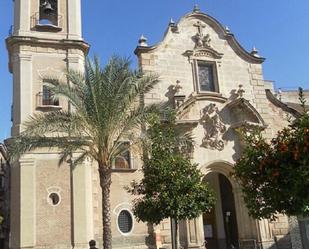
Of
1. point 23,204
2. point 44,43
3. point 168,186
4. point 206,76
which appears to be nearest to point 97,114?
point 168,186

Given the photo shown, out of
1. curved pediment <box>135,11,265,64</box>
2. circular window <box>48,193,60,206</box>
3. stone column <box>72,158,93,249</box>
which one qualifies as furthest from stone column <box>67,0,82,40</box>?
circular window <box>48,193,60,206</box>

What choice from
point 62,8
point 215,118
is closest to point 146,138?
point 215,118

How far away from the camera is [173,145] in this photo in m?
18.2

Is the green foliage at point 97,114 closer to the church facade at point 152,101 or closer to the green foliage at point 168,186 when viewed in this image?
the green foliage at point 168,186

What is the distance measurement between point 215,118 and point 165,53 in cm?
455

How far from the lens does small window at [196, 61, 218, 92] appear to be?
83.4ft

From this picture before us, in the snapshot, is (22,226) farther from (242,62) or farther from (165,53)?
(242,62)

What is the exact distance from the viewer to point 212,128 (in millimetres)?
24328

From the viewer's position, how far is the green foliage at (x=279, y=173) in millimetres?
10867

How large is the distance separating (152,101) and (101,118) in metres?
7.51

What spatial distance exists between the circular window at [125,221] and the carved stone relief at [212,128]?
565cm

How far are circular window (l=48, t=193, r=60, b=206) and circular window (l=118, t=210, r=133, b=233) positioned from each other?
3120mm

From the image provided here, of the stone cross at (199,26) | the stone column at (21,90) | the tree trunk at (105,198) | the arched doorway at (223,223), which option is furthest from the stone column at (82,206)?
the stone cross at (199,26)

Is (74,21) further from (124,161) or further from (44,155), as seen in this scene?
(124,161)
